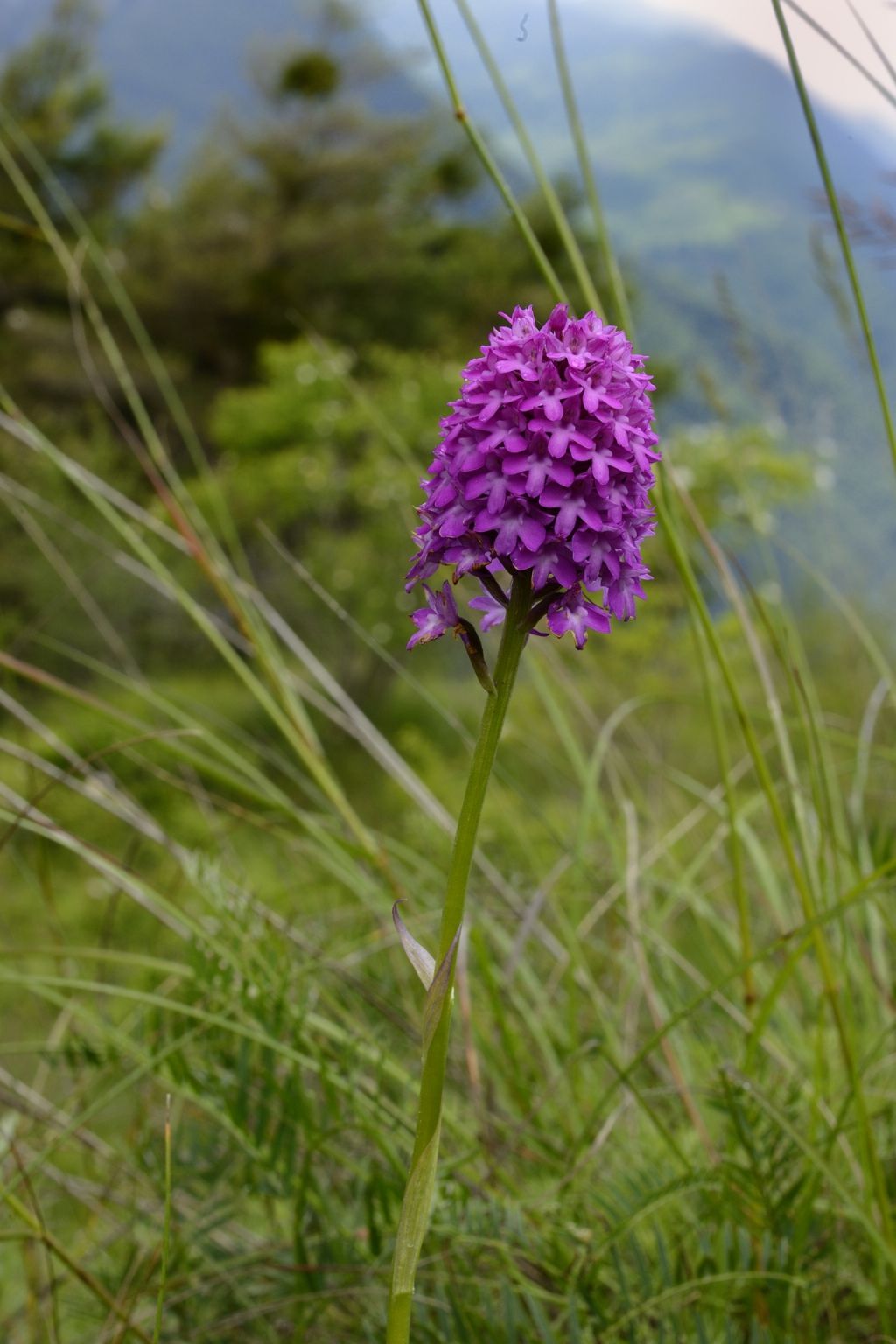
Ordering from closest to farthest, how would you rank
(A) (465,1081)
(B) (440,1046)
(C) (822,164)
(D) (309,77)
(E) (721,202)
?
(B) (440,1046)
(C) (822,164)
(A) (465,1081)
(E) (721,202)
(D) (309,77)

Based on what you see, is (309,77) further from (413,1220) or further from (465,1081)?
(413,1220)

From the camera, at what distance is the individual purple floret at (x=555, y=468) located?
740 millimetres

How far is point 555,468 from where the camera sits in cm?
73

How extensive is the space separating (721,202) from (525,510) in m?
18.5

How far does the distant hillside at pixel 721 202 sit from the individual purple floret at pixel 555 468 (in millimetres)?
687

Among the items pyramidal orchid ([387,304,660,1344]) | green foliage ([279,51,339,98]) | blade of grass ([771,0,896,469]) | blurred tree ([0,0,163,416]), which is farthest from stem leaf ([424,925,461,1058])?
green foliage ([279,51,339,98])

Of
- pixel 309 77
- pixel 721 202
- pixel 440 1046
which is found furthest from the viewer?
pixel 309 77

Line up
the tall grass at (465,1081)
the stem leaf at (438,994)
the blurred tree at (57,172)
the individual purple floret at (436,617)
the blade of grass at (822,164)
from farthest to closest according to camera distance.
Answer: the blurred tree at (57,172) < the tall grass at (465,1081) < the blade of grass at (822,164) < the individual purple floret at (436,617) < the stem leaf at (438,994)

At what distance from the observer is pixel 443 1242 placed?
1.40 m

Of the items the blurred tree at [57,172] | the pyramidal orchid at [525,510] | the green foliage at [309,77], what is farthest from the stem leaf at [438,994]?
the green foliage at [309,77]

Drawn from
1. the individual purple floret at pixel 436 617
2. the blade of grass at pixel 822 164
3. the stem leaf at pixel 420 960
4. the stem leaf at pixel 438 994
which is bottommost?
the stem leaf at pixel 438 994

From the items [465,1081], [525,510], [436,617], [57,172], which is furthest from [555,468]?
[57,172]

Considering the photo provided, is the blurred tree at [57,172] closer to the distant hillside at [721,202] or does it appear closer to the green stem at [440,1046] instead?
the distant hillside at [721,202]

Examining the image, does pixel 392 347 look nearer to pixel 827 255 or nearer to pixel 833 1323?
pixel 827 255
